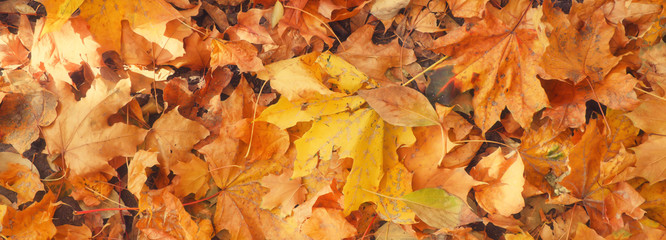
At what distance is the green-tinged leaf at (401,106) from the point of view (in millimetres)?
1076

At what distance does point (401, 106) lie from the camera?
1.09m

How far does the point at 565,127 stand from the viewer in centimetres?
114

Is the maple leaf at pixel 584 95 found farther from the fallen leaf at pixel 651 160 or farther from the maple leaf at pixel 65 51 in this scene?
the maple leaf at pixel 65 51

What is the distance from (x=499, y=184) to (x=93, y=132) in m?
1.19

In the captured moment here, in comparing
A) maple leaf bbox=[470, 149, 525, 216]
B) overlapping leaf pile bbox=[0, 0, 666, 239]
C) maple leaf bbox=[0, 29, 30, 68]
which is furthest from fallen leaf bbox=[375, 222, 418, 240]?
maple leaf bbox=[0, 29, 30, 68]

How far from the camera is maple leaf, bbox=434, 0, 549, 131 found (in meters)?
1.10

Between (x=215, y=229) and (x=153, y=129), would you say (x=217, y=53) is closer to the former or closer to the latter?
(x=153, y=129)

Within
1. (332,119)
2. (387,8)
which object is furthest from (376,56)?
(332,119)

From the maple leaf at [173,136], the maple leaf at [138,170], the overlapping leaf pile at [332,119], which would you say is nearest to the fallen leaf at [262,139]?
the overlapping leaf pile at [332,119]

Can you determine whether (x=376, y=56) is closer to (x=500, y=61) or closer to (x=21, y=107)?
(x=500, y=61)

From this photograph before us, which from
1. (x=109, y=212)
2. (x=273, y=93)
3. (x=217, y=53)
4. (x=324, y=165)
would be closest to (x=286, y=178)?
(x=324, y=165)

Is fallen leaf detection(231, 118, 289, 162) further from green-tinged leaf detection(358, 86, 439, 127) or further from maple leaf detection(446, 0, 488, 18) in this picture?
maple leaf detection(446, 0, 488, 18)

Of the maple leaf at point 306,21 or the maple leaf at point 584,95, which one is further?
the maple leaf at point 306,21

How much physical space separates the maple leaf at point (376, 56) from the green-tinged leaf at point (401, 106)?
5.3 inches
